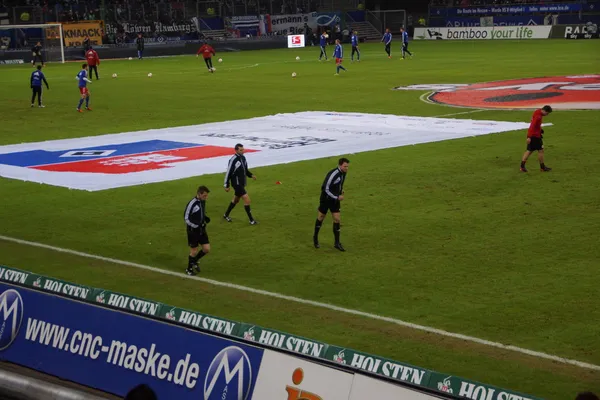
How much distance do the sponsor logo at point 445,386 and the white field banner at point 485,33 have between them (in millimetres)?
80061

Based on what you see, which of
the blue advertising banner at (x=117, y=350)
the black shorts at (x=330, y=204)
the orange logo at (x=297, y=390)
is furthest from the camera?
the black shorts at (x=330, y=204)

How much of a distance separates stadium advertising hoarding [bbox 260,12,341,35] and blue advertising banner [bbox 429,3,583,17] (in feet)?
34.6

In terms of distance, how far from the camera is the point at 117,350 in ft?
37.8

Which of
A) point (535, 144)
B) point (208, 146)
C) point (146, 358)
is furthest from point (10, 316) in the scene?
point (208, 146)

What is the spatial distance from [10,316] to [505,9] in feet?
270

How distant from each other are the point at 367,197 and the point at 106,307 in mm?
11743

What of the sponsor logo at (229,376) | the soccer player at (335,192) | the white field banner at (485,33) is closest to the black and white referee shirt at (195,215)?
the soccer player at (335,192)

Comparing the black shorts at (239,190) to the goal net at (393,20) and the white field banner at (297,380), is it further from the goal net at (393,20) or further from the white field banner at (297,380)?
the goal net at (393,20)

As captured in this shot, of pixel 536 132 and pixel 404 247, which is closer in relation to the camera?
pixel 404 247

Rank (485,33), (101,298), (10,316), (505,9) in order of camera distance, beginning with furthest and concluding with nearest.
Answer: (505,9) → (485,33) → (10,316) → (101,298)

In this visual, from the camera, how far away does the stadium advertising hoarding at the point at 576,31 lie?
264 ft

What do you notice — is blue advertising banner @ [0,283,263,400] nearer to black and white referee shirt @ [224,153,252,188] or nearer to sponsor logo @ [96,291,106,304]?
sponsor logo @ [96,291,106,304]

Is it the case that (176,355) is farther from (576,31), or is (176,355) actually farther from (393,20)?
(393,20)

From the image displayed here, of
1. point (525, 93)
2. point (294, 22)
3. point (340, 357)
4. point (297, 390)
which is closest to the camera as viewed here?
point (340, 357)
